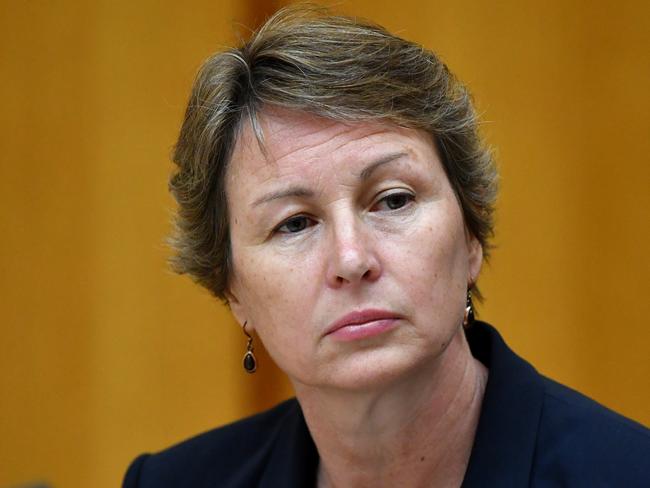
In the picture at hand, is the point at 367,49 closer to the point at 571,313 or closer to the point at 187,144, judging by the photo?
the point at 187,144

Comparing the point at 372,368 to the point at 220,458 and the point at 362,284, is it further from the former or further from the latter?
the point at 220,458

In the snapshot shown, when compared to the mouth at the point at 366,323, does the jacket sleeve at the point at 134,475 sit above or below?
below

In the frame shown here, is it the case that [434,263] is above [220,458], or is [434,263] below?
above

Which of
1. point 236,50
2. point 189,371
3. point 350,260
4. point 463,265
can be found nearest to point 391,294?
point 350,260

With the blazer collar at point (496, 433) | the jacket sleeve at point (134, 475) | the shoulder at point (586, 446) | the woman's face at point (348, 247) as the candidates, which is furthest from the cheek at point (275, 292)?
the jacket sleeve at point (134, 475)

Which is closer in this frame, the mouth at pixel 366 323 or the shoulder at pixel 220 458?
the mouth at pixel 366 323

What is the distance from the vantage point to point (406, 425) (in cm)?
221

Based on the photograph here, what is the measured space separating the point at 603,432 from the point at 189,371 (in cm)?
163

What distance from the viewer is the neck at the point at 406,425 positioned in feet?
7.15

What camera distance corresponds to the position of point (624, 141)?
3029mm

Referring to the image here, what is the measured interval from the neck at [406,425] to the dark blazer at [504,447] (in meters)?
0.06

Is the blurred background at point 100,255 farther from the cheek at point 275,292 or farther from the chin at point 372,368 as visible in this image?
the chin at point 372,368

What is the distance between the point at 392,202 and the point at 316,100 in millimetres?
235

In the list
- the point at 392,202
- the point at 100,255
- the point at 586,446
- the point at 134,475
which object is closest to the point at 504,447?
the point at 586,446
